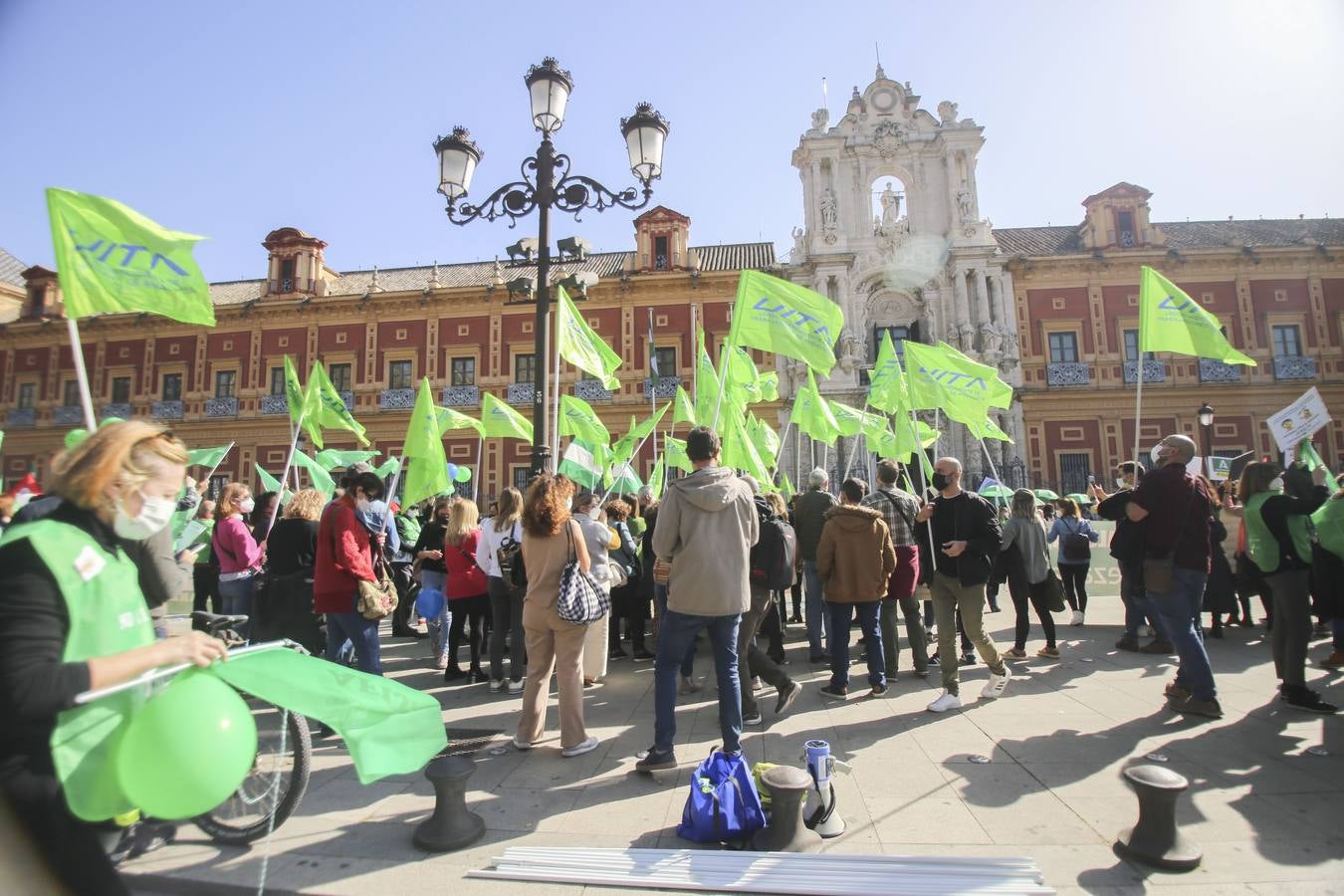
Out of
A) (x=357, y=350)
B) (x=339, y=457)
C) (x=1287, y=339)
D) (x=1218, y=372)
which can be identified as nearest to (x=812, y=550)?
(x=339, y=457)

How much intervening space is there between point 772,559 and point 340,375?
23239mm

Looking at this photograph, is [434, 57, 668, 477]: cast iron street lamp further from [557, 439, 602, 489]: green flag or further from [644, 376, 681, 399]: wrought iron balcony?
[644, 376, 681, 399]: wrought iron balcony

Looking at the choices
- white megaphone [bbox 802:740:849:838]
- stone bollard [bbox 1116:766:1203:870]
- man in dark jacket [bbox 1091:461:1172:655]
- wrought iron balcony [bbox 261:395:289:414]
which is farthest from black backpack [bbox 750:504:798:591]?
wrought iron balcony [bbox 261:395:289:414]

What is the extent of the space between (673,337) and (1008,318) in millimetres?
11082

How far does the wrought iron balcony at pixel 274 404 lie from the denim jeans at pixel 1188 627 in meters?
25.7

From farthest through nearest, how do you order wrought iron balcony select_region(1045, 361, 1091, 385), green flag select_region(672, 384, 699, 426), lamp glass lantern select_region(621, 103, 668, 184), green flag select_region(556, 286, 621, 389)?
A: wrought iron balcony select_region(1045, 361, 1091, 385)
green flag select_region(672, 384, 699, 426)
green flag select_region(556, 286, 621, 389)
lamp glass lantern select_region(621, 103, 668, 184)

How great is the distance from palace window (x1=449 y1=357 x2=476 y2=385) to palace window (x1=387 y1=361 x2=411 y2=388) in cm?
166

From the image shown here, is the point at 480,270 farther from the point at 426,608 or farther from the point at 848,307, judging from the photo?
the point at 426,608

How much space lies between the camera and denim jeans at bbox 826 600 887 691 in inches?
199

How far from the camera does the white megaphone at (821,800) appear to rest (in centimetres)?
298

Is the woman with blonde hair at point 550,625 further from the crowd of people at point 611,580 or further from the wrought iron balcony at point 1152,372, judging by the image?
the wrought iron balcony at point 1152,372

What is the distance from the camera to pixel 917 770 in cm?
366

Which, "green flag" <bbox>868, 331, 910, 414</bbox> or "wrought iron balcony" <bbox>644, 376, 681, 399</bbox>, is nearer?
"green flag" <bbox>868, 331, 910, 414</bbox>

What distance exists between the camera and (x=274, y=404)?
935 inches
